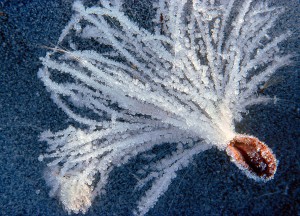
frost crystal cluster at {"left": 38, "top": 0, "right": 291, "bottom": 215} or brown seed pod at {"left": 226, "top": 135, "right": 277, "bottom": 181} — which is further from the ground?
frost crystal cluster at {"left": 38, "top": 0, "right": 291, "bottom": 215}

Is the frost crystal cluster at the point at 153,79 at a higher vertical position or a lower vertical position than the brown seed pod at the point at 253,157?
higher

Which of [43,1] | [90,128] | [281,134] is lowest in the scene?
[281,134]

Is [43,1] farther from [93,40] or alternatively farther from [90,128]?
[90,128]

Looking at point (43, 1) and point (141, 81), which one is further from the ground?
point (43, 1)

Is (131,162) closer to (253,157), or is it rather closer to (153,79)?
(153,79)

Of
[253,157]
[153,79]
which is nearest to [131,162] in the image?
[153,79]

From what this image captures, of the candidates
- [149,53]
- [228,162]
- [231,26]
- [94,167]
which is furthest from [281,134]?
[94,167]
